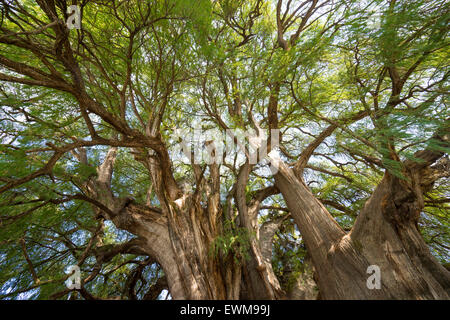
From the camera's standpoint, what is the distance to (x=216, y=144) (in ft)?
11.0

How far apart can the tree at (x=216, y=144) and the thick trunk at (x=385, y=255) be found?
0.01 metres

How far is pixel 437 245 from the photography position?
2.72 metres

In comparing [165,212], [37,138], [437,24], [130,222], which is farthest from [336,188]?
[37,138]

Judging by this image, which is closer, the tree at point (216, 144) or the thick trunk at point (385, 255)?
the tree at point (216, 144)

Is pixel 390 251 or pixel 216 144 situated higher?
pixel 216 144

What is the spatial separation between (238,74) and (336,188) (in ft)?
8.94

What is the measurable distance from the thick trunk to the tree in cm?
1

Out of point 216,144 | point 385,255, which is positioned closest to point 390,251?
point 385,255

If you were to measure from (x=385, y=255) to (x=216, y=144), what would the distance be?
2636 millimetres

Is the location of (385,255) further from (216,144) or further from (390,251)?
(216,144)

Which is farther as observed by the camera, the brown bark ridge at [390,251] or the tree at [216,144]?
the brown bark ridge at [390,251]

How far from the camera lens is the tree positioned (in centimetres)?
122

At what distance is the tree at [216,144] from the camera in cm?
122

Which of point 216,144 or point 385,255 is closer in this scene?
point 385,255
